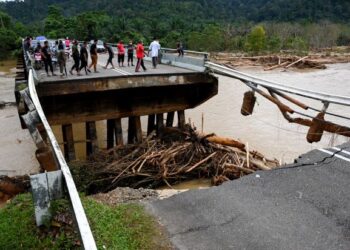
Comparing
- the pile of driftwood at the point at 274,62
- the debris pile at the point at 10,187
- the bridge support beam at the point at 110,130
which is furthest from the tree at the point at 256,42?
the debris pile at the point at 10,187

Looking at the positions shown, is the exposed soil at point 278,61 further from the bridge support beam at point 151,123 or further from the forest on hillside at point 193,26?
the bridge support beam at point 151,123

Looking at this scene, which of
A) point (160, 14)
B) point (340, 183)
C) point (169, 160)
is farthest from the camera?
point (160, 14)

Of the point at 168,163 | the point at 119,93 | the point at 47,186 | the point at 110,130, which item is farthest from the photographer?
the point at 110,130

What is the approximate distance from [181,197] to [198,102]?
8.63 m

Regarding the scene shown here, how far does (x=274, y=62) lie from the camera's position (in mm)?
55156

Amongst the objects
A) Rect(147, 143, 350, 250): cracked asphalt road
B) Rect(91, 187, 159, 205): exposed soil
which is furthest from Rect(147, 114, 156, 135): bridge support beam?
Rect(147, 143, 350, 250): cracked asphalt road

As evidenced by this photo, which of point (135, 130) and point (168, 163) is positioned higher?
point (135, 130)

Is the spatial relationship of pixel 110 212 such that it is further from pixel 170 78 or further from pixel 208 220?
pixel 170 78

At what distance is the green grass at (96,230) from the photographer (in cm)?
548

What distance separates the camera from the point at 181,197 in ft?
23.0

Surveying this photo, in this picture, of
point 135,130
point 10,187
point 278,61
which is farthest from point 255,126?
point 278,61

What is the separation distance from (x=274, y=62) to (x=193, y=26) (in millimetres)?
38264

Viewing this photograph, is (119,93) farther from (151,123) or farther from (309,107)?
(309,107)

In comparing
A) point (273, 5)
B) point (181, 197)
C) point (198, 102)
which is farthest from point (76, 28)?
point (273, 5)
